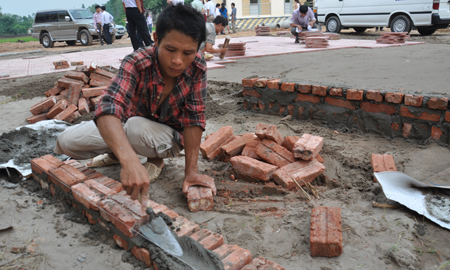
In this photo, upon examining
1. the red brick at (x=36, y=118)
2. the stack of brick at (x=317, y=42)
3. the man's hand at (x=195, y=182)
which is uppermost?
the stack of brick at (x=317, y=42)

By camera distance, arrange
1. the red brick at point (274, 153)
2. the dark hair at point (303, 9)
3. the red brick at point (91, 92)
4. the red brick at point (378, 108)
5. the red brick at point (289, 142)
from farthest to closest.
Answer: the dark hair at point (303, 9)
the red brick at point (91, 92)
the red brick at point (378, 108)
the red brick at point (289, 142)
the red brick at point (274, 153)

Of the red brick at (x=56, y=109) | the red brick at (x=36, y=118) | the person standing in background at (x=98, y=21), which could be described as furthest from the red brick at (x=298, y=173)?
the person standing in background at (x=98, y=21)

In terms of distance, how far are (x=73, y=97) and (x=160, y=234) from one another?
374 centimetres

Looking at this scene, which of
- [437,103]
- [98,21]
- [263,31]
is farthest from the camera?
[263,31]

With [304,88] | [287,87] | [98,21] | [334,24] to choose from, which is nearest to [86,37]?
[98,21]

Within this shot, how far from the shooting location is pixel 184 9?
6.90 feet

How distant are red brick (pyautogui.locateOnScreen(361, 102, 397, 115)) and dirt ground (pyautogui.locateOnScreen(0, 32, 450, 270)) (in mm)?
305

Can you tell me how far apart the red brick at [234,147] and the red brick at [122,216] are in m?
1.22

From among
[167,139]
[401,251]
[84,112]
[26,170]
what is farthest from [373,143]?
[84,112]

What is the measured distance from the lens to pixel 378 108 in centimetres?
355

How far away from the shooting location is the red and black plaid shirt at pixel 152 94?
7.07 ft

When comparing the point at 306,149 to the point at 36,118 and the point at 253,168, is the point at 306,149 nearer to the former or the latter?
the point at 253,168

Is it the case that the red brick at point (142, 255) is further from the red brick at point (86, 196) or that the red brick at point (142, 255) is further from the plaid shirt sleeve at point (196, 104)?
the plaid shirt sleeve at point (196, 104)

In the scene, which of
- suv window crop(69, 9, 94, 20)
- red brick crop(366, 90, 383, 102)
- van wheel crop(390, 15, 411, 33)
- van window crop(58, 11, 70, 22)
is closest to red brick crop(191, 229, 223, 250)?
red brick crop(366, 90, 383, 102)
